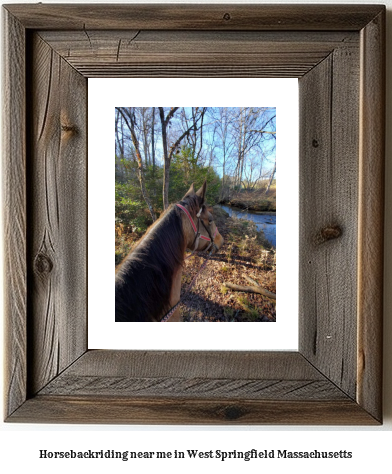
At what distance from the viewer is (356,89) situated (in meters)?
0.60

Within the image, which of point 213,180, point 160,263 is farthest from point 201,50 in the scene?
point 160,263

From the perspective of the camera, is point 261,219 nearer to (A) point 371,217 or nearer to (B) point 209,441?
(A) point 371,217

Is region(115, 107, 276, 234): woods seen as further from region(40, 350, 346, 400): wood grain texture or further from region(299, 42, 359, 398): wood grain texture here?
region(40, 350, 346, 400): wood grain texture

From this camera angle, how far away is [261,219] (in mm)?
609

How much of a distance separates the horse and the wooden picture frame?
0.05 m

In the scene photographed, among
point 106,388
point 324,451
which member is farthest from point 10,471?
point 324,451

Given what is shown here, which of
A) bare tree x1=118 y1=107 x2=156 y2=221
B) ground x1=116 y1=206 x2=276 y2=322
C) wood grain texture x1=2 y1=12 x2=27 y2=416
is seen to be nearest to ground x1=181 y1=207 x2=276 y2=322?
ground x1=116 y1=206 x2=276 y2=322

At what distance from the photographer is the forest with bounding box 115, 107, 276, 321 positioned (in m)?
0.60

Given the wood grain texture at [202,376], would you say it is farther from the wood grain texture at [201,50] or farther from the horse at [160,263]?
the wood grain texture at [201,50]

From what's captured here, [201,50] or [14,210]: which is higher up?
[201,50]

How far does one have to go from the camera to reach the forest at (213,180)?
60 cm

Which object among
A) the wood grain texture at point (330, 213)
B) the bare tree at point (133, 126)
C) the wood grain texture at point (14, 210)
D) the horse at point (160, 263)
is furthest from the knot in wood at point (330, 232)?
the wood grain texture at point (14, 210)

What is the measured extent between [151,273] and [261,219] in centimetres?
15

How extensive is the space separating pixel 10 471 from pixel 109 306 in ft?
0.84
